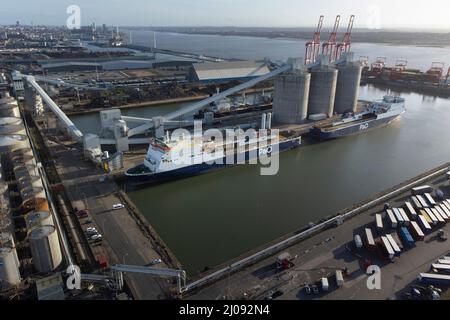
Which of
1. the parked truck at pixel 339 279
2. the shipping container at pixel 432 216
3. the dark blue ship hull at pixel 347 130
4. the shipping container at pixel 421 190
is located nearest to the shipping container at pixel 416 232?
the shipping container at pixel 432 216

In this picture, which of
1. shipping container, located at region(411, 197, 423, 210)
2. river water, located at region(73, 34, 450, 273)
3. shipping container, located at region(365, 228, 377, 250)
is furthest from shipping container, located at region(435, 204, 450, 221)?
shipping container, located at region(365, 228, 377, 250)

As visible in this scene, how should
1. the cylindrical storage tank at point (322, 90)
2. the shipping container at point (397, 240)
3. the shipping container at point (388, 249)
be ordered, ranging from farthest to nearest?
the cylindrical storage tank at point (322, 90) → the shipping container at point (397, 240) → the shipping container at point (388, 249)

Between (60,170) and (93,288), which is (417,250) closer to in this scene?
(93,288)

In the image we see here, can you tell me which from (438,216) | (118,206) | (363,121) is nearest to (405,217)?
(438,216)

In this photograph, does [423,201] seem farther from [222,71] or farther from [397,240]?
[222,71]

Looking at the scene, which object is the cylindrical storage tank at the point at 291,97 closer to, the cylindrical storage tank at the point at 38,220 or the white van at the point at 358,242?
the white van at the point at 358,242

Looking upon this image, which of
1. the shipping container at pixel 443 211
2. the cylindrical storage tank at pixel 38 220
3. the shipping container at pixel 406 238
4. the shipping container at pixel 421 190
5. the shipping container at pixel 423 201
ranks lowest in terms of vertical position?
the shipping container at pixel 406 238

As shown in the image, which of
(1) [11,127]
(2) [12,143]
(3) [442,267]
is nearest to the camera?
(3) [442,267]
